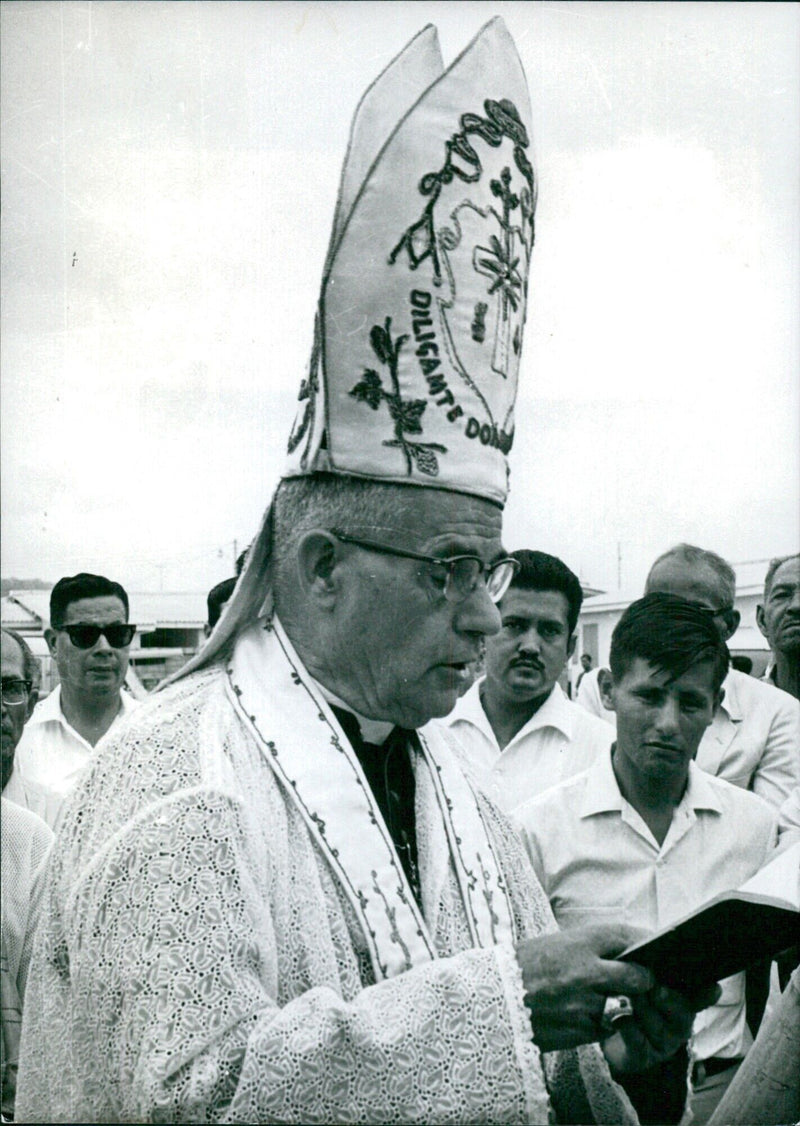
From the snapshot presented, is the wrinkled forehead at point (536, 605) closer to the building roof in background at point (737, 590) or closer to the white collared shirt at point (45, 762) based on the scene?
the building roof in background at point (737, 590)

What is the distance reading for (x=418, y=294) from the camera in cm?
205

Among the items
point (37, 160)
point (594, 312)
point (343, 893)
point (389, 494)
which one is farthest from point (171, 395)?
point (343, 893)

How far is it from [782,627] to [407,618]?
162 centimetres

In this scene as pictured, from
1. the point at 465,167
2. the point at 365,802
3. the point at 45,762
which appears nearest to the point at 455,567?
the point at 365,802

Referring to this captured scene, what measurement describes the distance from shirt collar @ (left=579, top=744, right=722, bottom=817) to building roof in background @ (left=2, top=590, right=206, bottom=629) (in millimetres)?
1006

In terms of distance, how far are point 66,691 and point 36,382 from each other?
27.8 inches

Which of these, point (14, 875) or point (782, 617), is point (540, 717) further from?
point (14, 875)

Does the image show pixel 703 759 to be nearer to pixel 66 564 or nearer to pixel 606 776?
pixel 606 776

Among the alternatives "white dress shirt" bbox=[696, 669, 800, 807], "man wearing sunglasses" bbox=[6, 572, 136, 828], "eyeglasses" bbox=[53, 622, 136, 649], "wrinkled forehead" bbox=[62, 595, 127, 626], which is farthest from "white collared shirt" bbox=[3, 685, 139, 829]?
"white dress shirt" bbox=[696, 669, 800, 807]

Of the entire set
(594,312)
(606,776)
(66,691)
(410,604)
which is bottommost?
(606,776)

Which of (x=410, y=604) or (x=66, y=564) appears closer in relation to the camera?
(x=410, y=604)

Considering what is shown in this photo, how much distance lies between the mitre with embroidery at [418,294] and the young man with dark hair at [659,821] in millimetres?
801

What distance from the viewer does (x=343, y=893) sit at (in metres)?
1.82

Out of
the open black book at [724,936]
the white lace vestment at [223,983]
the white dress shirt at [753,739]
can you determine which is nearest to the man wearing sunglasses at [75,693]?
the white lace vestment at [223,983]
